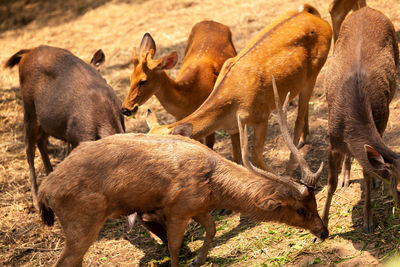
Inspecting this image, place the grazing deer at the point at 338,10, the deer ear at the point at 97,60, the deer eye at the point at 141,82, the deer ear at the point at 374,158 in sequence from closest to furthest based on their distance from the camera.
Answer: the deer ear at the point at 374,158
the deer eye at the point at 141,82
the deer ear at the point at 97,60
the grazing deer at the point at 338,10

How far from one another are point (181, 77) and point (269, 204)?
2876mm

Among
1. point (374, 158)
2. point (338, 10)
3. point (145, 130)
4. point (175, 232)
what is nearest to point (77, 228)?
point (175, 232)

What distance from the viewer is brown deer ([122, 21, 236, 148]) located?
7.17m

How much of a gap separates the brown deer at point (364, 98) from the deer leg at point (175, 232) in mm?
1455

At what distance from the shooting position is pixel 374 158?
4.89m

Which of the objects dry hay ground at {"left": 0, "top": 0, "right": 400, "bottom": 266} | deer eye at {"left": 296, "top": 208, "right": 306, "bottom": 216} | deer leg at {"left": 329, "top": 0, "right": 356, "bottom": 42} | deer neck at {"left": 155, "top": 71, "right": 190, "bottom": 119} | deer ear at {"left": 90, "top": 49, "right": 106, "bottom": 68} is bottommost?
dry hay ground at {"left": 0, "top": 0, "right": 400, "bottom": 266}

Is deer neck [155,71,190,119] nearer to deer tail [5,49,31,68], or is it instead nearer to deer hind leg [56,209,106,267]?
deer tail [5,49,31,68]

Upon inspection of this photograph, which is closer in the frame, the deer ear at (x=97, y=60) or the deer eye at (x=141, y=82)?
the deer eye at (x=141, y=82)

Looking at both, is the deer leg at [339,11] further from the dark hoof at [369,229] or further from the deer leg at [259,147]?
the dark hoof at [369,229]

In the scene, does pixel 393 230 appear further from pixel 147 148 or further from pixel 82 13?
pixel 82 13

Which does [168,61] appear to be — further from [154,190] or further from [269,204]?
[269,204]

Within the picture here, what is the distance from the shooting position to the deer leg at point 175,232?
17.4 ft

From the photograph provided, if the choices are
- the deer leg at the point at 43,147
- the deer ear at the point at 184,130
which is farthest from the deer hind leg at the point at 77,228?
the deer leg at the point at 43,147

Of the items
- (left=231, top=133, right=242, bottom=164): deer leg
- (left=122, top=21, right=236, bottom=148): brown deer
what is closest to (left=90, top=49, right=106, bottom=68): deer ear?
(left=122, top=21, right=236, bottom=148): brown deer
